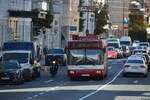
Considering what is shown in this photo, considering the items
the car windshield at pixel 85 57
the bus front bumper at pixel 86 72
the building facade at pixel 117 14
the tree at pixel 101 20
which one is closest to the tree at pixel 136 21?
the building facade at pixel 117 14

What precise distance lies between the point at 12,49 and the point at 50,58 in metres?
16.5

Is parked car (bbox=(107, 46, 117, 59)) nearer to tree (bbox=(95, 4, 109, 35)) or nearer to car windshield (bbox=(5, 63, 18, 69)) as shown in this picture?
tree (bbox=(95, 4, 109, 35))

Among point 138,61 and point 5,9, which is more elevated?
point 5,9

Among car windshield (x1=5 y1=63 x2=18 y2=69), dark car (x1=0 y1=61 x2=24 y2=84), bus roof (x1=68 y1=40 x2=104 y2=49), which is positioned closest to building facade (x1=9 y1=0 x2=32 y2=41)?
bus roof (x1=68 y1=40 x2=104 y2=49)

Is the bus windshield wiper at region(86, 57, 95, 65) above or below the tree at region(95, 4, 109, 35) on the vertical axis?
below

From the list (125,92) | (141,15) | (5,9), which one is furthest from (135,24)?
(125,92)

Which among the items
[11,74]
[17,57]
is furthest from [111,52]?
[11,74]

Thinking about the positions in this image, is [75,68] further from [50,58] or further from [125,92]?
[50,58]

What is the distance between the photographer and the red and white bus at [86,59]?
40000 mm

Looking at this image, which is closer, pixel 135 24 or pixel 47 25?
pixel 47 25

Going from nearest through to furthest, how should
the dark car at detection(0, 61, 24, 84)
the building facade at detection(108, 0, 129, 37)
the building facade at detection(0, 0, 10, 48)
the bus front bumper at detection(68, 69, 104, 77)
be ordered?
the dark car at detection(0, 61, 24, 84) → the bus front bumper at detection(68, 69, 104, 77) → the building facade at detection(0, 0, 10, 48) → the building facade at detection(108, 0, 129, 37)

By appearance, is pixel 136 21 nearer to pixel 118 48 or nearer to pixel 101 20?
pixel 101 20

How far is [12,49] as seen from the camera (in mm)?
43281

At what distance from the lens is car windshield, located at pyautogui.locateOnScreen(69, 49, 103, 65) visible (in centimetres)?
4003
